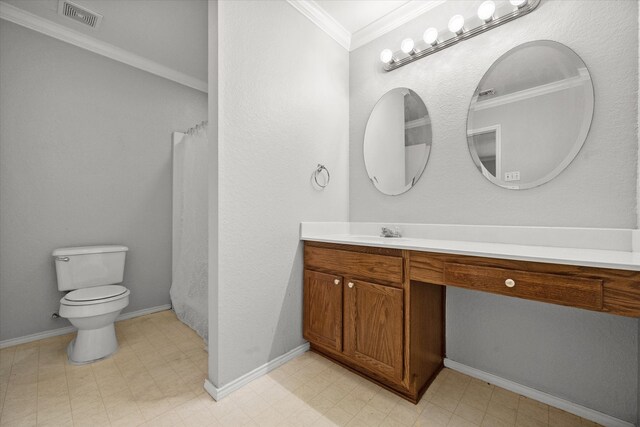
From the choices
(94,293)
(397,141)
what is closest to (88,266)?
(94,293)

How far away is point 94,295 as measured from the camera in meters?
1.78

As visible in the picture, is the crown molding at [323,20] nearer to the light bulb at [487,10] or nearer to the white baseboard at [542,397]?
the light bulb at [487,10]

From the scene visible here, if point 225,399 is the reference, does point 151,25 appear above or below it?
above

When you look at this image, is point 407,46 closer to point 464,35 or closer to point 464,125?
point 464,35

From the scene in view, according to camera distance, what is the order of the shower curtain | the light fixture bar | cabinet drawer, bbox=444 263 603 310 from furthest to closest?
the shower curtain < the light fixture bar < cabinet drawer, bbox=444 263 603 310

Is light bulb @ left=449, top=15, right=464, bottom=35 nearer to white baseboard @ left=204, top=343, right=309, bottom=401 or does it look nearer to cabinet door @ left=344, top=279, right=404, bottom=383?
cabinet door @ left=344, top=279, right=404, bottom=383

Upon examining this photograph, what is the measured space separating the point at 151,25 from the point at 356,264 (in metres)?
2.38

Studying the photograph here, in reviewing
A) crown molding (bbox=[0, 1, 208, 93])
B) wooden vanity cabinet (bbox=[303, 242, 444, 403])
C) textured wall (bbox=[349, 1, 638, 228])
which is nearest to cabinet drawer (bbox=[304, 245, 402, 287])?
wooden vanity cabinet (bbox=[303, 242, 444, 403])

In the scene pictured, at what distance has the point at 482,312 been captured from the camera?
1.55 m

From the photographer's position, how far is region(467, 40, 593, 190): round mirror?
1289 millimetres

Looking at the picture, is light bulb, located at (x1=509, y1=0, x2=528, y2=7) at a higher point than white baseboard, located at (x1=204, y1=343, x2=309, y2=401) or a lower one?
higher

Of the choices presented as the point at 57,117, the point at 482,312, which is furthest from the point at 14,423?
the point at 482,312

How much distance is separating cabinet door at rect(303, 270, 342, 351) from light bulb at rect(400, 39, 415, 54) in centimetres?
158

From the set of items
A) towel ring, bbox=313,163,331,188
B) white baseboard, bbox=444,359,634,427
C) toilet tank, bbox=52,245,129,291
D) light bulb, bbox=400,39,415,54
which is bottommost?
white baseboard, bbox=444,359,634,427
